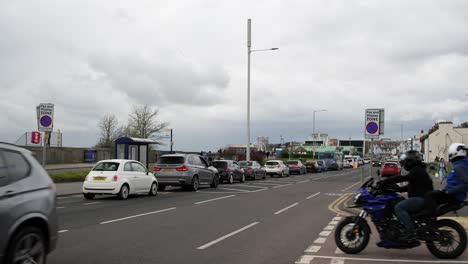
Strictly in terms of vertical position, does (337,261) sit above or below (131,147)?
below

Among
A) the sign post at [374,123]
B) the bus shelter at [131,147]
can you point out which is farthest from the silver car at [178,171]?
the sign post at [374,123]

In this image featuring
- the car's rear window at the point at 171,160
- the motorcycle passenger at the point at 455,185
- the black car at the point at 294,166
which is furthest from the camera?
the black car at the point at 294,166

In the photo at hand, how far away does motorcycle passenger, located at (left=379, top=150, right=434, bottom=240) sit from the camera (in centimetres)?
778

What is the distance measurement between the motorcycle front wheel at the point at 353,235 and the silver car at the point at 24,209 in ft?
15.0

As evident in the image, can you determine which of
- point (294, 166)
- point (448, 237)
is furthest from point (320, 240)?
point (294, 166)

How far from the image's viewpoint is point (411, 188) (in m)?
8.09

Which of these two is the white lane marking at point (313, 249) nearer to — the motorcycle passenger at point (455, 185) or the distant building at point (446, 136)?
the motorcycle passenger at point (455, 185)

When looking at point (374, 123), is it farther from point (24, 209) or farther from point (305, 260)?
point (24, 209)

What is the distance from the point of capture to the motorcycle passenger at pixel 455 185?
A: 297 inches

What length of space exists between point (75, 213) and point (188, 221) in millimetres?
3490

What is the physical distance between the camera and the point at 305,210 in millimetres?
15602

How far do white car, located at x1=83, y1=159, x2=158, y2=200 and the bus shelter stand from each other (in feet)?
25.8

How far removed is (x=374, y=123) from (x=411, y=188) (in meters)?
9.96

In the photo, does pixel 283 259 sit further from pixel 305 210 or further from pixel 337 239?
pixel 305 210
